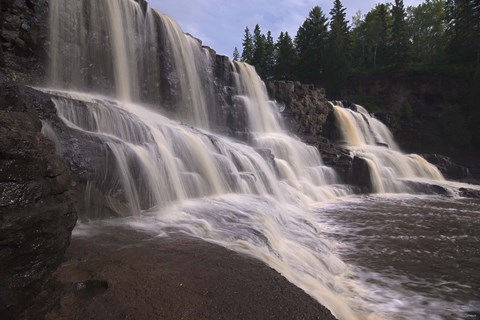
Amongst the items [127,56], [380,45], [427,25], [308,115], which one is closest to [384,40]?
[380,45]

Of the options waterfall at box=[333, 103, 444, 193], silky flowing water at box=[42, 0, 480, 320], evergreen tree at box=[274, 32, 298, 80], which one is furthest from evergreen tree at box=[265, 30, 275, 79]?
silky flowing water at box=[42, 0, 480, 320]

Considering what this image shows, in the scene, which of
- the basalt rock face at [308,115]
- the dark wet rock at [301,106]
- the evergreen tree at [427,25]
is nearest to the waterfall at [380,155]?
the basalt rock face at [308,115]

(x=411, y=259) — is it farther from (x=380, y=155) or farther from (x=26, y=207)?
(x=380, y=155)

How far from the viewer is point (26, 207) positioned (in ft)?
9.43

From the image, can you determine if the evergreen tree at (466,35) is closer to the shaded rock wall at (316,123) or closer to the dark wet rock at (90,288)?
the shaded rock wall at (316,123)

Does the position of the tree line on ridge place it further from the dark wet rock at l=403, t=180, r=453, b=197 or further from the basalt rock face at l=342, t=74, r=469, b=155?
the dark wet rock at l=403, t=180, r=453, b=197

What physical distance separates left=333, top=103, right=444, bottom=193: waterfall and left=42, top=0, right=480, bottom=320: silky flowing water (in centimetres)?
24

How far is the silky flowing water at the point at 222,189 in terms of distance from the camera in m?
5.24

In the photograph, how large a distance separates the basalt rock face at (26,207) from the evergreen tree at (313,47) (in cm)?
4568

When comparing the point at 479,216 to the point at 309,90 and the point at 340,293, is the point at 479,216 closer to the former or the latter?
the point at 340,293

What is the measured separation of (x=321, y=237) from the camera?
24.9 feet

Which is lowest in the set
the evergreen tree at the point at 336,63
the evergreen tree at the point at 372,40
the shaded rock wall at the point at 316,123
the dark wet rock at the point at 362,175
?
the dark wet rock at the point at 362,175

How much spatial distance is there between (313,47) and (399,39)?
11.3m

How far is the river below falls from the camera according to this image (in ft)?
15.1
